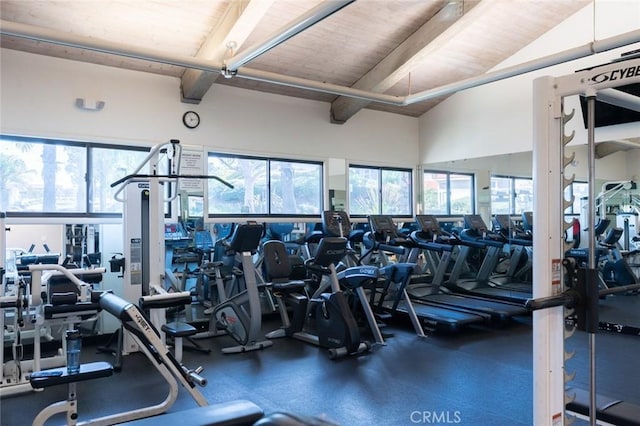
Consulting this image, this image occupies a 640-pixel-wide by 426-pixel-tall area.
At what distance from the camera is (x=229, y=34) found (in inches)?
213

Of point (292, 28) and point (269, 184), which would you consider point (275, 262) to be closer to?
point (269, 184)

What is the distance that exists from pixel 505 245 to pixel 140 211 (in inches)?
213

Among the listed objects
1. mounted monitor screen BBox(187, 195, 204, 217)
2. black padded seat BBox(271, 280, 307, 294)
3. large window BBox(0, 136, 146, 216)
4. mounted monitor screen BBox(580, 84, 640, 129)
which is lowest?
black padded seat BBox(271, 280, 307, 294)

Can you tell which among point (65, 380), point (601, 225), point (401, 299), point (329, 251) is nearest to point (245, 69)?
point (329, 251)

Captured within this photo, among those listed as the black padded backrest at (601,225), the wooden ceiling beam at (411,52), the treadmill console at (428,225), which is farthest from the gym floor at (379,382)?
the wooden ceiling beam at (411,52)

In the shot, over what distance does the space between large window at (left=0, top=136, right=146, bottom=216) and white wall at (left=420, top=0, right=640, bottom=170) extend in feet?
17.7

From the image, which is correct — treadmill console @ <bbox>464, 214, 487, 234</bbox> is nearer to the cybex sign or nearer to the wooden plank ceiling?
the wooden plank ceiling

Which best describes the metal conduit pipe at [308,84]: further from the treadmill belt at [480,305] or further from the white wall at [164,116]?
the treadmill belt at [480,305]

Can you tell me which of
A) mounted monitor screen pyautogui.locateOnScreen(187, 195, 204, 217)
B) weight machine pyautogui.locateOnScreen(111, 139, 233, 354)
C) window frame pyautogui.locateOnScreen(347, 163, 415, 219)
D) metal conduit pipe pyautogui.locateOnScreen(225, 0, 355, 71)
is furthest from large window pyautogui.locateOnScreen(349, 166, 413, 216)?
weight machine pyautogui.locateOnScreen(111, 139, 233, 354)

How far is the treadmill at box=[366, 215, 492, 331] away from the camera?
5654 mm

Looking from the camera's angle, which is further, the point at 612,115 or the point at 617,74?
the point at 612,115

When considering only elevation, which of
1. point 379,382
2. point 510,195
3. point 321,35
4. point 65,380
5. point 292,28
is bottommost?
point 379,382

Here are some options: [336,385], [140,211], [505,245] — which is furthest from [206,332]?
[505,245]

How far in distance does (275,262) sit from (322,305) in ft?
2.70
